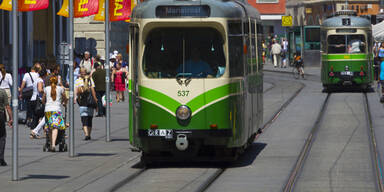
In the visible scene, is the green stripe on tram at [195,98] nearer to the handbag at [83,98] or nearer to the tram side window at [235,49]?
the tram side window at [235,49]

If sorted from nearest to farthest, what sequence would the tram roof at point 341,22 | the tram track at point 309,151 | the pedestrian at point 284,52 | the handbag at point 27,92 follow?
the tram track at point 309,151, the handbag at point 27,92, the tram roof at point 341,22, the pedestrian at point 284,52

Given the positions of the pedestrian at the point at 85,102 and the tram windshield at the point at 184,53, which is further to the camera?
the pedestrian at the point at 85,102

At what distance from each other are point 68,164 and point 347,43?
21.7 meters

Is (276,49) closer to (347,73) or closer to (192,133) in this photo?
(347,73)

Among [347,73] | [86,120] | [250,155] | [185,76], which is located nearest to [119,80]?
[347,73]

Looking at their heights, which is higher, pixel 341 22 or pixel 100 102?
pixel 341 22

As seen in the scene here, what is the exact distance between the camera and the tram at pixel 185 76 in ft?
51.7

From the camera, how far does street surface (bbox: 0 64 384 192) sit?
45.3ft

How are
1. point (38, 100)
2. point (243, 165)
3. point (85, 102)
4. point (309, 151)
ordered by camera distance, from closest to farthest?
1. point (243, 165)
2. point (309, 151)
3. point (85, 102)
4. point (38, 100)

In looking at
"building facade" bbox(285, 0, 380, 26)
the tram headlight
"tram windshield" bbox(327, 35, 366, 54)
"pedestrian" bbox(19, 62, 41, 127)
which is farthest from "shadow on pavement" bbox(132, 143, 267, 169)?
"building facade" bbox(285, 0, 380, 26)

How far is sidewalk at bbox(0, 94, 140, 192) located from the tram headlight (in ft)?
4.07

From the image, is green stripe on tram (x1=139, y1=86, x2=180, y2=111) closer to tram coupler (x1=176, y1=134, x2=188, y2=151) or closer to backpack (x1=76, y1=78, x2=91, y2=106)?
tram coupler (x1=176, y1=134, x2=188, y2=151)

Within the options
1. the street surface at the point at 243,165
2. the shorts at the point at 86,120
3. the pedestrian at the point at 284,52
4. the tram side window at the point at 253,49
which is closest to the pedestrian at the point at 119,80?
the street surface at the point at 243,165

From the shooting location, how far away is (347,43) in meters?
36.8
